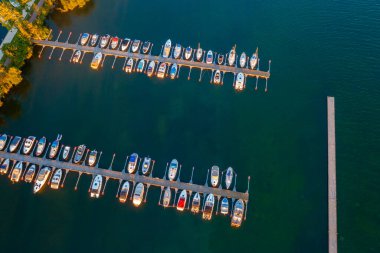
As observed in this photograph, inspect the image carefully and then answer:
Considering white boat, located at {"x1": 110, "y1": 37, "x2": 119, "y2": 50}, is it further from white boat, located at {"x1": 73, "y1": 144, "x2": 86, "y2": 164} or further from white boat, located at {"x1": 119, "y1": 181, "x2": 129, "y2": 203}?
white boat, located at {"x1": 119, "y1": 181, "x2": 129, "y2": 203}

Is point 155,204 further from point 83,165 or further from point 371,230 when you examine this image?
point 371,230

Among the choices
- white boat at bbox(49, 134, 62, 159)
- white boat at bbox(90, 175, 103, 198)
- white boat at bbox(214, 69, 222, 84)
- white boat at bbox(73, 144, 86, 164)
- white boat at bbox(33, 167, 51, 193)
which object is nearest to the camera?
white boat at bbox(90, 175, 103, 198)

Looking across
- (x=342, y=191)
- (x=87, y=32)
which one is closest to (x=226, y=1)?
(x=87, y=32)

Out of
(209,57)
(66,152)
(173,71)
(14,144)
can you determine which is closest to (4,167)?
(14,144)

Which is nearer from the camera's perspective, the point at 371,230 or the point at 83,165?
the point at 371,230

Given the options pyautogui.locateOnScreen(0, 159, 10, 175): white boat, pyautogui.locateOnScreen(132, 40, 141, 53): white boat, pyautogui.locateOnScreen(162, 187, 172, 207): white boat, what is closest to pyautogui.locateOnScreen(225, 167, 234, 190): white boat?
pyautogui.locateOnScreen(162, 187, 172, 207): white boat

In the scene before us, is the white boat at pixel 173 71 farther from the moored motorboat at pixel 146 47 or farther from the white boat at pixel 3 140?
the white boat at pixel 3 140

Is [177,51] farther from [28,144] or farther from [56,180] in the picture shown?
[56,180]
